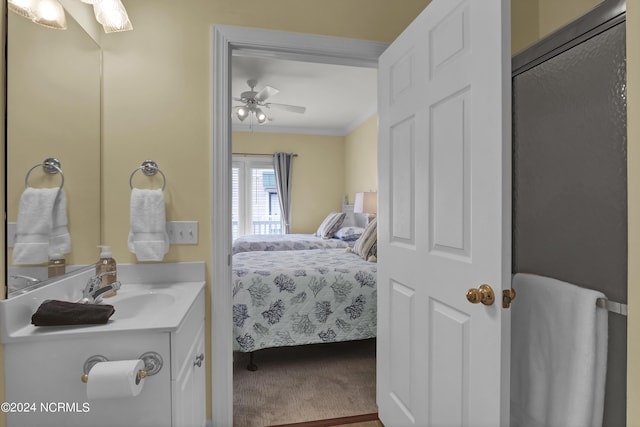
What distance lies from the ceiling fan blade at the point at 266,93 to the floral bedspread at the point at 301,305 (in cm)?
193

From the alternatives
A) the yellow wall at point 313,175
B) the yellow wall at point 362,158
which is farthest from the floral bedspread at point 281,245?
the yellow wall at point 313,175

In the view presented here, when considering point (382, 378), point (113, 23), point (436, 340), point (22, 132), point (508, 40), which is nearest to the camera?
point (508, 40)

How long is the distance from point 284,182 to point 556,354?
523 centimetres

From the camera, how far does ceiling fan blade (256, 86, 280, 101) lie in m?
3.47

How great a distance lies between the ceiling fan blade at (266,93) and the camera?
3.47 metres

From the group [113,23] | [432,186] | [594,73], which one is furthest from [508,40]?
[113,23]

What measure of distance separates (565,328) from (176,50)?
2009mm

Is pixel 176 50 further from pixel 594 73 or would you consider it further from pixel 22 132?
pixel 594 73

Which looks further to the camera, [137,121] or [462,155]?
[137,121]

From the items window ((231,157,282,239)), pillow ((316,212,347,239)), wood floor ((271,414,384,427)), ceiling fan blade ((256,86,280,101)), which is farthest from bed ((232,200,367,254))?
wood floor ((271,414,384,427))

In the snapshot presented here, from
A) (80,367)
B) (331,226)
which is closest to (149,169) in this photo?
(80,367)

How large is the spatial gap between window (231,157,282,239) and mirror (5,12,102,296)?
4.46 m

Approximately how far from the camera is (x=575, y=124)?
1068 mm

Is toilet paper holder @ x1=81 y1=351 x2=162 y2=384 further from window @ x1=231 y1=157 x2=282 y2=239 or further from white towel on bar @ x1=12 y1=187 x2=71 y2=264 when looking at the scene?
window @ x1=231 y1=157 x2=282 y2=239
